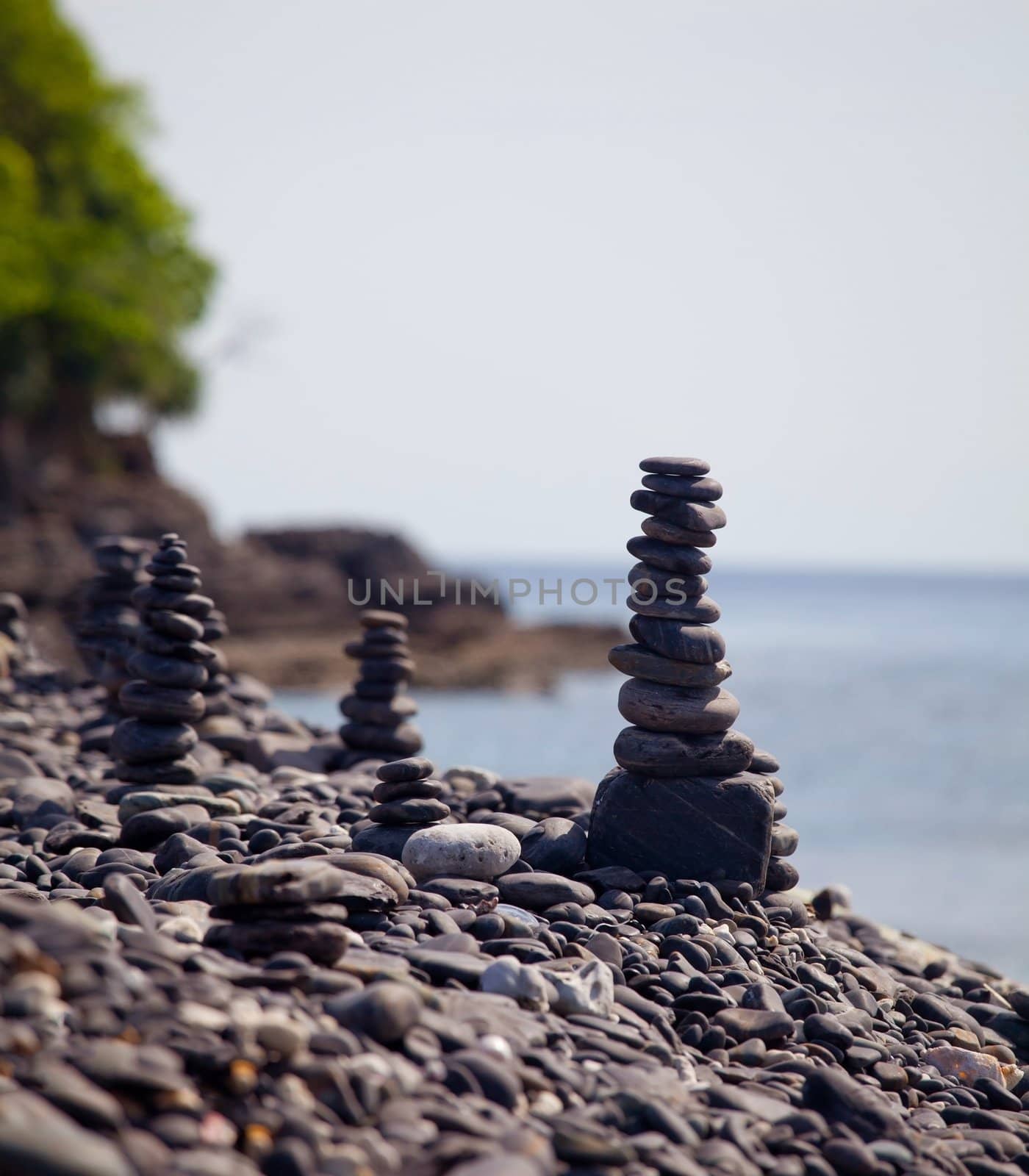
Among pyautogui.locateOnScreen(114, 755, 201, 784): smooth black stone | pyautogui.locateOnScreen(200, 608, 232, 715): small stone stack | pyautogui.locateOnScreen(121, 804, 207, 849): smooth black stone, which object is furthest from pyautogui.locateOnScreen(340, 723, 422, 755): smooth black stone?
pyautogui.locateOnScreen(121, 804, 207, 849): smooth black stone

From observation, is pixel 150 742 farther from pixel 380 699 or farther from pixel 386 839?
pixel 386 839

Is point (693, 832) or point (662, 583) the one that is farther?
point (662, 583)

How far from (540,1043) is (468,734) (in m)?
22.3

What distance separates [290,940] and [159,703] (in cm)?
403

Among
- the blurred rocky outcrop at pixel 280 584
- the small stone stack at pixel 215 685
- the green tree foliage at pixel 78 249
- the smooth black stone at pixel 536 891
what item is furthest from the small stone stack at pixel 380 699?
the green tree foliage at pixel 78 249

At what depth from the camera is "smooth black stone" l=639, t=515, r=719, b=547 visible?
6.61 meters

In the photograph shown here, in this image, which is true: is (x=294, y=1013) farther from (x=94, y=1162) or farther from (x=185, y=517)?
(x=185, y=517)

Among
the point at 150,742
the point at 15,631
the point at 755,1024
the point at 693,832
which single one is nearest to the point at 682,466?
the point at 693,832

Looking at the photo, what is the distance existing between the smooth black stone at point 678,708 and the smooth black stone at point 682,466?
47.0 inches

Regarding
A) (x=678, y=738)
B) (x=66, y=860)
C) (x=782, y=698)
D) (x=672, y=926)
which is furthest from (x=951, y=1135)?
(x=782, y=698)

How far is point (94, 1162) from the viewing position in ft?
9.14

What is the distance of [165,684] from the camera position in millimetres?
8039

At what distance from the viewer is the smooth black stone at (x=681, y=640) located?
6.45m

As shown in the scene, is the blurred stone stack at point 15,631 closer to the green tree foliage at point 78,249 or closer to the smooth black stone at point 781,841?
the smooth black stone at point 781,841
